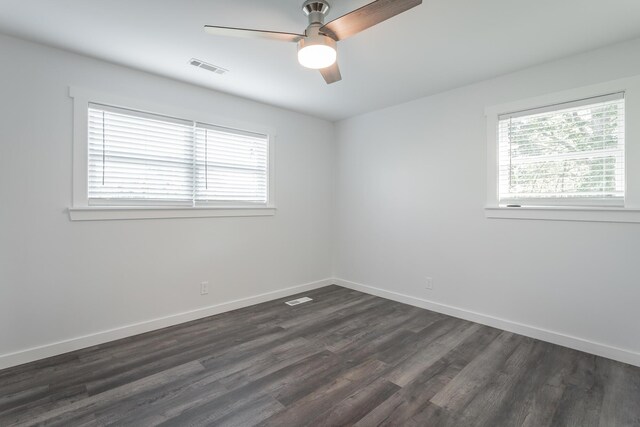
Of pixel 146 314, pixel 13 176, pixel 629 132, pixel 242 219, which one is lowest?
pixel 146 314

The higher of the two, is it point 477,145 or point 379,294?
point 477,145

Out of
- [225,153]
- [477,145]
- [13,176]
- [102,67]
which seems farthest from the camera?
[225,153]

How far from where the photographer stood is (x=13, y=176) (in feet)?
7.91

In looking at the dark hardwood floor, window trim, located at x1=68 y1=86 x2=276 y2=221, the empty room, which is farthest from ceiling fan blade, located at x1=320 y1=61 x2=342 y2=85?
the dark hardwood floor

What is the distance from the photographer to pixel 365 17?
1.75 m

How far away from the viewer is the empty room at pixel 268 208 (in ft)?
6.65

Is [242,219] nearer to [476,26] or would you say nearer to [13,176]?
[13,176]

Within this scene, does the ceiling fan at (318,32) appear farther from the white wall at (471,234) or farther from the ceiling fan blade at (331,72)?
the white wall at (471,234)

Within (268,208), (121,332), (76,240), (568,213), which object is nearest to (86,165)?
(76,240)

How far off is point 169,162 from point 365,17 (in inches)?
95.4

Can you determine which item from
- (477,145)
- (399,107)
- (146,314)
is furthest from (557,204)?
(146,314)

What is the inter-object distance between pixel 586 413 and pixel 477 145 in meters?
2.41

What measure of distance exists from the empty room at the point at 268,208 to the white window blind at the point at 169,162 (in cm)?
2

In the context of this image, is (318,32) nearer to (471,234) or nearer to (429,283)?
(471,234)
